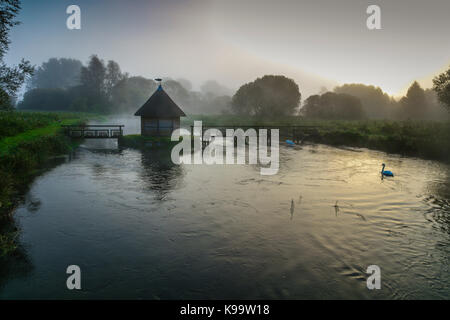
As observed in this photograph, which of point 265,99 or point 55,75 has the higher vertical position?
point 55,75

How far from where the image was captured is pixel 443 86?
95.2 ft

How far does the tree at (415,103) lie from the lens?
59469 millimetres

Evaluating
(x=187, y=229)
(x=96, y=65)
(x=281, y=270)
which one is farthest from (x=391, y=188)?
(x=96, y=65)

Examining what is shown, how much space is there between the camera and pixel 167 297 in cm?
558

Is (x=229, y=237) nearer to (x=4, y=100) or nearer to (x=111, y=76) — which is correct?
(x=4, y=100)

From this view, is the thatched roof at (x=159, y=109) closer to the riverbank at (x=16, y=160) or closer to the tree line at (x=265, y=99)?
the riverbank at (x=16, y=160)

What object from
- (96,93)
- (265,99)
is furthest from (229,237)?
(96,93)

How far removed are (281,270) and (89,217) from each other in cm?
710

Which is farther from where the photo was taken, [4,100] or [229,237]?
[4,100]

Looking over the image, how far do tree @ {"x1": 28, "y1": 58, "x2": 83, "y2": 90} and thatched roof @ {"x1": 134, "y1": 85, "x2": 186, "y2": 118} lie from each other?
10806 cm

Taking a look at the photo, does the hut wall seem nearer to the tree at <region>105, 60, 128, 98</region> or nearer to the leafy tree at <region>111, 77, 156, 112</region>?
the leafy tree at <region>111, 77, 156, 112</region>

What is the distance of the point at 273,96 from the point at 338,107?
16817 mm

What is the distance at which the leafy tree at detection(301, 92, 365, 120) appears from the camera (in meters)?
65.2
